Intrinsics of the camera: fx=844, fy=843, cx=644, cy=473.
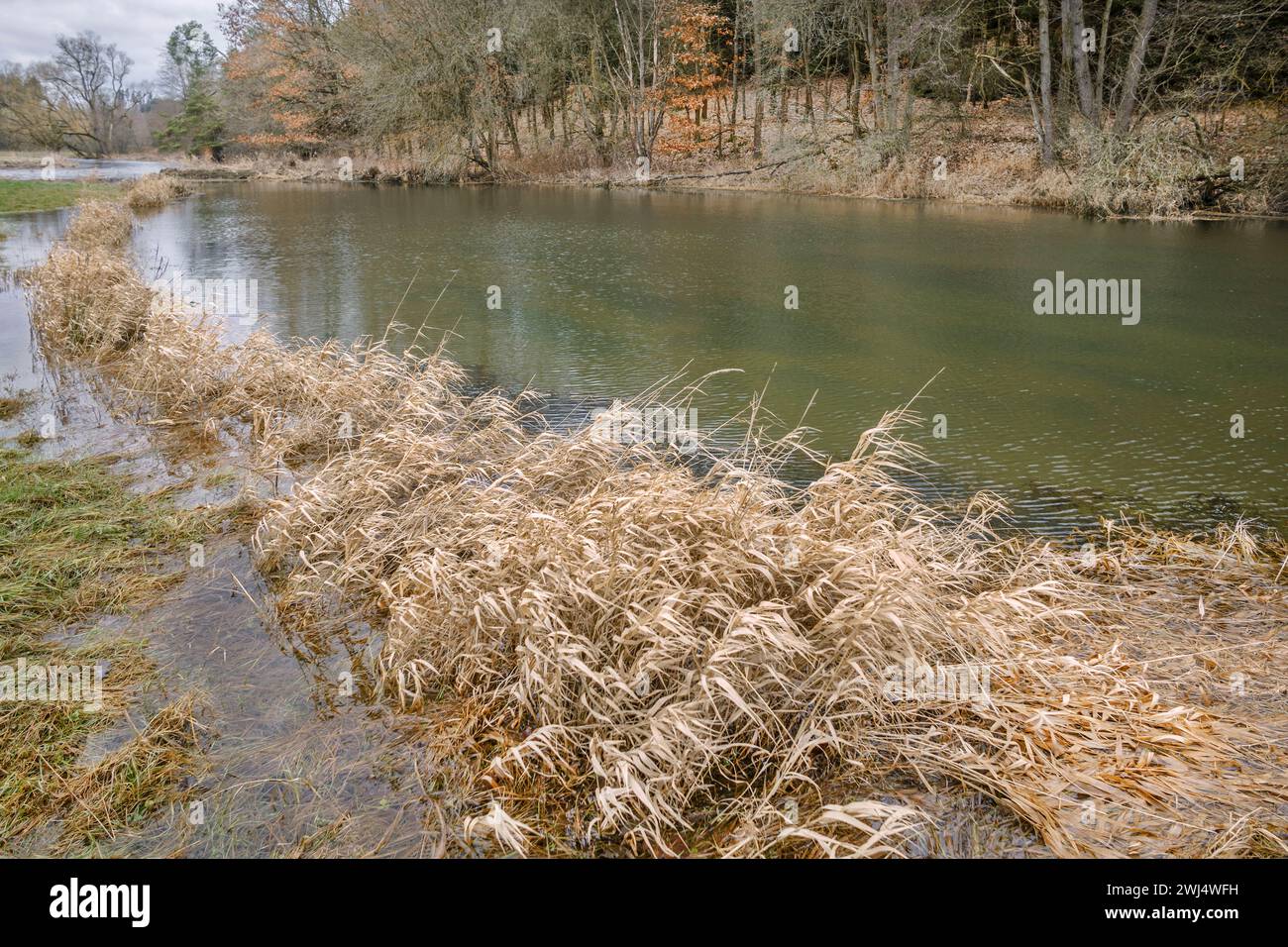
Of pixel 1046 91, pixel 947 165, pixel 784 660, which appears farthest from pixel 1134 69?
pixel 784 660

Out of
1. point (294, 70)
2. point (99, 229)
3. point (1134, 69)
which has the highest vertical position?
point (294, 70)

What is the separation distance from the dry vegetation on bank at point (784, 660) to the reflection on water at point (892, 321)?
151 centimetres

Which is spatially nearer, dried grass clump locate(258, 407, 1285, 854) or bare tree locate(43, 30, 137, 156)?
dried grass clump locate(258, 407, 1285, 854)

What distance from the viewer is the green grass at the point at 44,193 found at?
2141cm

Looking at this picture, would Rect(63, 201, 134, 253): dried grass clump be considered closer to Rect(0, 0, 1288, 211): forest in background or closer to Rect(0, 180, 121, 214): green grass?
Rect(0, 180, 121, 214): green grass

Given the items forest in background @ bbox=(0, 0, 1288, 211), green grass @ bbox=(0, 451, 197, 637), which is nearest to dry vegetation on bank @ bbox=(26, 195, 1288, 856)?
green grass @ bbox=(0, 451, 197, 637)

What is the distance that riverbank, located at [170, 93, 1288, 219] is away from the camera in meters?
17.0

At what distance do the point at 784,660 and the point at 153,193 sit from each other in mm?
27171

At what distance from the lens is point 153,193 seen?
24.3 m

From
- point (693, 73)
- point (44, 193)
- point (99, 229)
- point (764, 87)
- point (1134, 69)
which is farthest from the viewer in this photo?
point (693, 73)

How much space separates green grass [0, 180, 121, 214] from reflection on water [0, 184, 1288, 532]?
5467 mm

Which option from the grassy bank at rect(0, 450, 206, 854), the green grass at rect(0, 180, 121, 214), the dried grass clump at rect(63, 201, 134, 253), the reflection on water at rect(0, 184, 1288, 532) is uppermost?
the green grass at rect(0, 180, 121, 214)

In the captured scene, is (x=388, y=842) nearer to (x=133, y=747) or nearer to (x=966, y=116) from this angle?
(x=133, y=747)

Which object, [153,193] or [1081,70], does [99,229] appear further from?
[1081,70]
